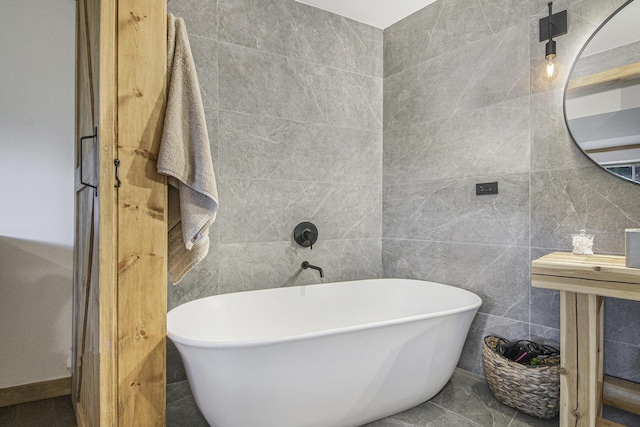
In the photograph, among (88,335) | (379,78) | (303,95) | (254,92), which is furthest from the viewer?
(379,78)

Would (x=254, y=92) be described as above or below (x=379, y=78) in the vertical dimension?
below

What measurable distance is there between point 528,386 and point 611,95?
1512mm

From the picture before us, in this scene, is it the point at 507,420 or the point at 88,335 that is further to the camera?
the point at 507,420

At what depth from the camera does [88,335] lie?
1605 mm

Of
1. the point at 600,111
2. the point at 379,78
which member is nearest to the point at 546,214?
the point at 600,111

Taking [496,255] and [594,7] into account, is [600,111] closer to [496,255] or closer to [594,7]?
[594,7]

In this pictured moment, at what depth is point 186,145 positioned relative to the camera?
150 cm

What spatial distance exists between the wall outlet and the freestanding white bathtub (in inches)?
25.5

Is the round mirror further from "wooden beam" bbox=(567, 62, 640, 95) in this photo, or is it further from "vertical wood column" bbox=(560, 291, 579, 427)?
"vertical wood column" bbox=(560, 291, 579, 427)

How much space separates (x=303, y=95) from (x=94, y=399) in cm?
216

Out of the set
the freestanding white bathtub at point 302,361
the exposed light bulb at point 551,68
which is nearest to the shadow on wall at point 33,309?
the freestanding white bathtub at point 302,361

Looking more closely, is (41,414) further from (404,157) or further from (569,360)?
(404,157)

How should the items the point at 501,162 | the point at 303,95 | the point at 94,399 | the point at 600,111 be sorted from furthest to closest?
the point at 303,95 < the point at 501,162 < the point at 600,111 < the point at 94,399

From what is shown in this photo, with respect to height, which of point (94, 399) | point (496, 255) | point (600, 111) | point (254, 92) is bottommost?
point (94, 399)
